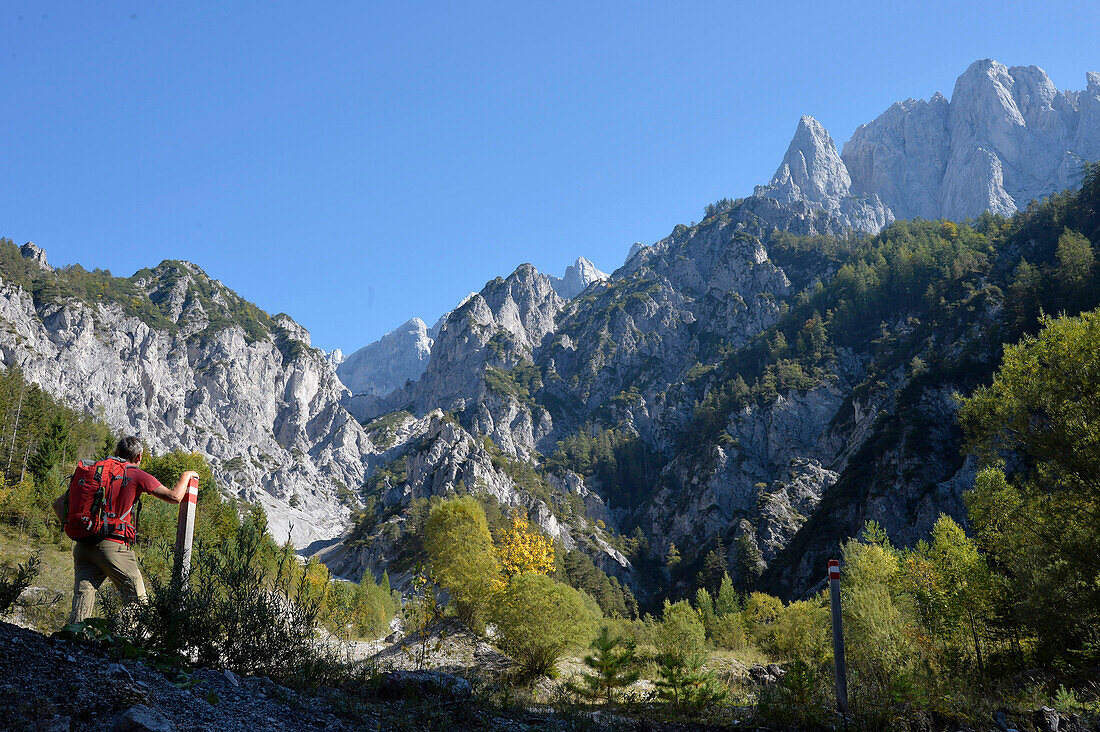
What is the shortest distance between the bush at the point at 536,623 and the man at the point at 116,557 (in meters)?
11.7

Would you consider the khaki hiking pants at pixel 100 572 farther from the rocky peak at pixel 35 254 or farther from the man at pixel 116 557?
the rocky peak at pixel 35 254

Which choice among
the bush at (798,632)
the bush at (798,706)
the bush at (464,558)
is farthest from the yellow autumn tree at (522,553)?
the bush at (798,706)

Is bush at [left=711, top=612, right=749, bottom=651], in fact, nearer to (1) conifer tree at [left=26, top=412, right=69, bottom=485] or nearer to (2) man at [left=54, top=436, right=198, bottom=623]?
(2) man at [left=54, top=436, right=198, bottom=623]

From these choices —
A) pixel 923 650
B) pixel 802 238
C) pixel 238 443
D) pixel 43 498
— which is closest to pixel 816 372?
pixel 802 238

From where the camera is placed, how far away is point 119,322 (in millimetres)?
148500

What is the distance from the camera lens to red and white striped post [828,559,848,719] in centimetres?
856

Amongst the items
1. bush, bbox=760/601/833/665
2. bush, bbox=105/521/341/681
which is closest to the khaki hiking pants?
bush, bbox=105/521/341/681

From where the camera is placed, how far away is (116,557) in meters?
6.29

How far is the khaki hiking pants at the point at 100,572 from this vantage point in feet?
20.1

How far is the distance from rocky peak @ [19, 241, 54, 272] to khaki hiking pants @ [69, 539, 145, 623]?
19112cm

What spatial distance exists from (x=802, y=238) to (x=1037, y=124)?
100600 millimetres

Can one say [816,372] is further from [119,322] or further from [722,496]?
[119,322]

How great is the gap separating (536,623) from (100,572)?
12.3 metres

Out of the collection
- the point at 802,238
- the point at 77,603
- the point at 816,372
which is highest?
the point at 802,238
